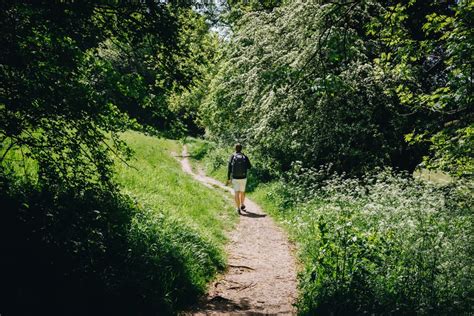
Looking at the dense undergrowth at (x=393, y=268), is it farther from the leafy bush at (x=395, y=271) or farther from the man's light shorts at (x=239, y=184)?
the man's light shorts at (x=239, y=184)

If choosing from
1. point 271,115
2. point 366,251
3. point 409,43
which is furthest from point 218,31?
point 366,251

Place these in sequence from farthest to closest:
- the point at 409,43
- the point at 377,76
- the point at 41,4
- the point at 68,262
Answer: the point at 377,76 < the point at 409,43 < the point at 68,262 < the point at 41,4

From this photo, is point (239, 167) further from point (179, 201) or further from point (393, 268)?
point (393, 268)

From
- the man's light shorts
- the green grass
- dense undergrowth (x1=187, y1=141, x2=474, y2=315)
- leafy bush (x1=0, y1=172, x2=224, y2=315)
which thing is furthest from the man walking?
leafy bush (x1=0, y1=172, x2=224, y2=315)

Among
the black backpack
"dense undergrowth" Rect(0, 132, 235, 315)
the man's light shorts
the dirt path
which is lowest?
the dirt path

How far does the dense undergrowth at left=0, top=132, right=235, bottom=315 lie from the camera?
4383 millimetres

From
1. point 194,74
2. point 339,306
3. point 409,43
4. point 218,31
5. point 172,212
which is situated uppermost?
point 218,31

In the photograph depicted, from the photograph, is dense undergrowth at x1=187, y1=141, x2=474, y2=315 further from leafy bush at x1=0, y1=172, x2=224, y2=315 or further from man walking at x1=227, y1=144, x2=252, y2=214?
man walking at x1=227, y1=144, x2=252, y2=214

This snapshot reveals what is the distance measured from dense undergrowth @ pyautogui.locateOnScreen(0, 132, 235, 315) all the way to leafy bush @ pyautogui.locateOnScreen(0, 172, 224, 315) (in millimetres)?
12

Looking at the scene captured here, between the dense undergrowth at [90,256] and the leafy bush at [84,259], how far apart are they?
1 centimetres

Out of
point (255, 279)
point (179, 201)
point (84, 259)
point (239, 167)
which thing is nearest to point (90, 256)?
point (84, 259)

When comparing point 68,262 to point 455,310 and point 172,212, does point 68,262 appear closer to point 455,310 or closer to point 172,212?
point 172,212

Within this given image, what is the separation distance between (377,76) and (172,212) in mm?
8135

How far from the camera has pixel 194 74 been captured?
564 cm
